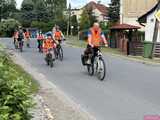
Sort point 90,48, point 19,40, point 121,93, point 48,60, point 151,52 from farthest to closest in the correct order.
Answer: point 19,40
point 151,52
point 48,60
point 90,48
point 121,93

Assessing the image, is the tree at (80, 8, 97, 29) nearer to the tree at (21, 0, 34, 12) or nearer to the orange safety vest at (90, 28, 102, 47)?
the tree at (21, 0, 34, 12)

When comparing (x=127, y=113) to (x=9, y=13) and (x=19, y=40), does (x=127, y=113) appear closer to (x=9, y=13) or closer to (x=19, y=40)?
(x=19, y=40)

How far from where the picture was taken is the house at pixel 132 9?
218 ft

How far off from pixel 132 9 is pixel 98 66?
52339mm

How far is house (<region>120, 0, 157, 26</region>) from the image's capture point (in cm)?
6650

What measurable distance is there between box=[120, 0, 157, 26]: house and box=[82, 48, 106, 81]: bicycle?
160ft

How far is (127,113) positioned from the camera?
1045 cm

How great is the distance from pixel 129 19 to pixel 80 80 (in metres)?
52.1

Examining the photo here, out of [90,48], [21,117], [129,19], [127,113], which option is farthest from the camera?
[129,19]

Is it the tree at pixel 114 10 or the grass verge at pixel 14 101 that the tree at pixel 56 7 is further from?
the grass verge at pixel 14 101

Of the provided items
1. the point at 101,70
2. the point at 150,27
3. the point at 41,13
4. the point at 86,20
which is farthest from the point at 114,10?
the point at 101,70

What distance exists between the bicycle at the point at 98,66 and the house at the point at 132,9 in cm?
4869

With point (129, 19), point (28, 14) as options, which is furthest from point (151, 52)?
point (28, 14)

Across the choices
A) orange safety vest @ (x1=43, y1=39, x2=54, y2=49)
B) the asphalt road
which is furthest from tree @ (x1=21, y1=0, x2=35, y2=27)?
the asphalt road
